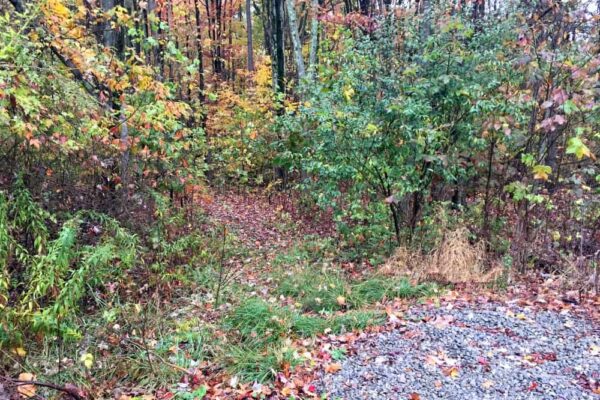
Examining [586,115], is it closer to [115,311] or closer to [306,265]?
[306,265]

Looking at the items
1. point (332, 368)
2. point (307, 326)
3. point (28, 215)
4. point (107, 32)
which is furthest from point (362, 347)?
point (107, 32)

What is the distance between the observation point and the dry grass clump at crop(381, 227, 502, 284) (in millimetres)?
5406

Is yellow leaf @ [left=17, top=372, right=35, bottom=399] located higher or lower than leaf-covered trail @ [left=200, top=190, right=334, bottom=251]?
higher

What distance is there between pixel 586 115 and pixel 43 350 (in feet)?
22.0

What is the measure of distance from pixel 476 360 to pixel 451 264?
2.08m

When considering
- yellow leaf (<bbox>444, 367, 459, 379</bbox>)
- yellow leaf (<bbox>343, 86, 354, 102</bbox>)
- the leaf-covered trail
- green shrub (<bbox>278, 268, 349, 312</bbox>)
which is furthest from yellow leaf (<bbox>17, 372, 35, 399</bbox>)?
yellow leaf (<bbox>343, 86, 354, 102</bbox>)

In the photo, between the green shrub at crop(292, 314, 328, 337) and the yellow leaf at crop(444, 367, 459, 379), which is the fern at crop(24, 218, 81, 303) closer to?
the green shrub at crop(292, 314, 328, 337)

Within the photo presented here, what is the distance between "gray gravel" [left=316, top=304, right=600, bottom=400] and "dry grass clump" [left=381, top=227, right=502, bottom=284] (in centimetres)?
106

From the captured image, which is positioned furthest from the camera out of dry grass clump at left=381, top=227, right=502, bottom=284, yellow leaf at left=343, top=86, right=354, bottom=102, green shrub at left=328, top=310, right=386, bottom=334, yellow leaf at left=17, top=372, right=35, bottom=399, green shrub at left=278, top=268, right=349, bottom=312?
yellow leaf at left=343, top=86, right=354, bottom=102

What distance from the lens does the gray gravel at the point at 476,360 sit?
3162mm

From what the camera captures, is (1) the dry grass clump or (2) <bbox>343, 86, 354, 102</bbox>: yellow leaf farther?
(2) <bbox>343, 86, 354, 102</bbox>: yellow leaf

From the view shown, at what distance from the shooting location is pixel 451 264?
18.0 feet

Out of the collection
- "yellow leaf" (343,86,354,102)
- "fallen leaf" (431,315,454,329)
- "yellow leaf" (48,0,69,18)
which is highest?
"yellow leaf" (48,0,69,18)

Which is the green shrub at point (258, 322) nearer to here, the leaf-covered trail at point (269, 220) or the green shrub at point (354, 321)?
the green shrub at point (354, 321)
